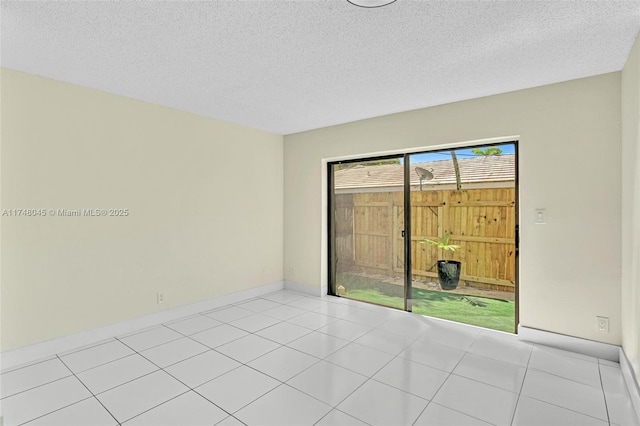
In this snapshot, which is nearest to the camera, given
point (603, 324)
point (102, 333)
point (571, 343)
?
point (603, 324)

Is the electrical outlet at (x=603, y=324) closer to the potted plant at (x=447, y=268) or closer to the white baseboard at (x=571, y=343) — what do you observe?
the white baseboard at (x=571, y=343)

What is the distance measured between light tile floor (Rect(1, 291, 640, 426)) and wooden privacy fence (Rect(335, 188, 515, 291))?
2.53 feet

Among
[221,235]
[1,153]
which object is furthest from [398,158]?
[1,153]

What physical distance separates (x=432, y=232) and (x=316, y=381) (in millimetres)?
2394

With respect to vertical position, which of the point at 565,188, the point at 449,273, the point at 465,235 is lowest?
the point at 449,273

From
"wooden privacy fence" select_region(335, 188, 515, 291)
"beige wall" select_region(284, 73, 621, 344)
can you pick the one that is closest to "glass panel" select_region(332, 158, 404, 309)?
"wooden privacy fence" select_region(335, 188, 515, 291)

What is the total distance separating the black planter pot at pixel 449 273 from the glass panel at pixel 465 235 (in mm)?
11

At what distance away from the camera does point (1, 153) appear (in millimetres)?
2615

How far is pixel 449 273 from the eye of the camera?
3.96 meters

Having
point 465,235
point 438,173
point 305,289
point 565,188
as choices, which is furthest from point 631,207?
point 305,289

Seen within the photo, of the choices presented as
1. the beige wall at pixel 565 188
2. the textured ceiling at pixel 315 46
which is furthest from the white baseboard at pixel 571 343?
the textured ceiling at pixel 315 46

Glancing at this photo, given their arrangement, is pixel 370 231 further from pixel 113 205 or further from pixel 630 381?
pixel 113 205

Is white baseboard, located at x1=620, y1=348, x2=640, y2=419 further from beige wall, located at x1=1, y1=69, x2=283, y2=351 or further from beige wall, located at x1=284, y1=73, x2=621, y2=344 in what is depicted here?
beige wall, located at x1=1, y1=69, x2=283, y2=351

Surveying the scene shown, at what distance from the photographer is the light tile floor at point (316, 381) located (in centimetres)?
201
